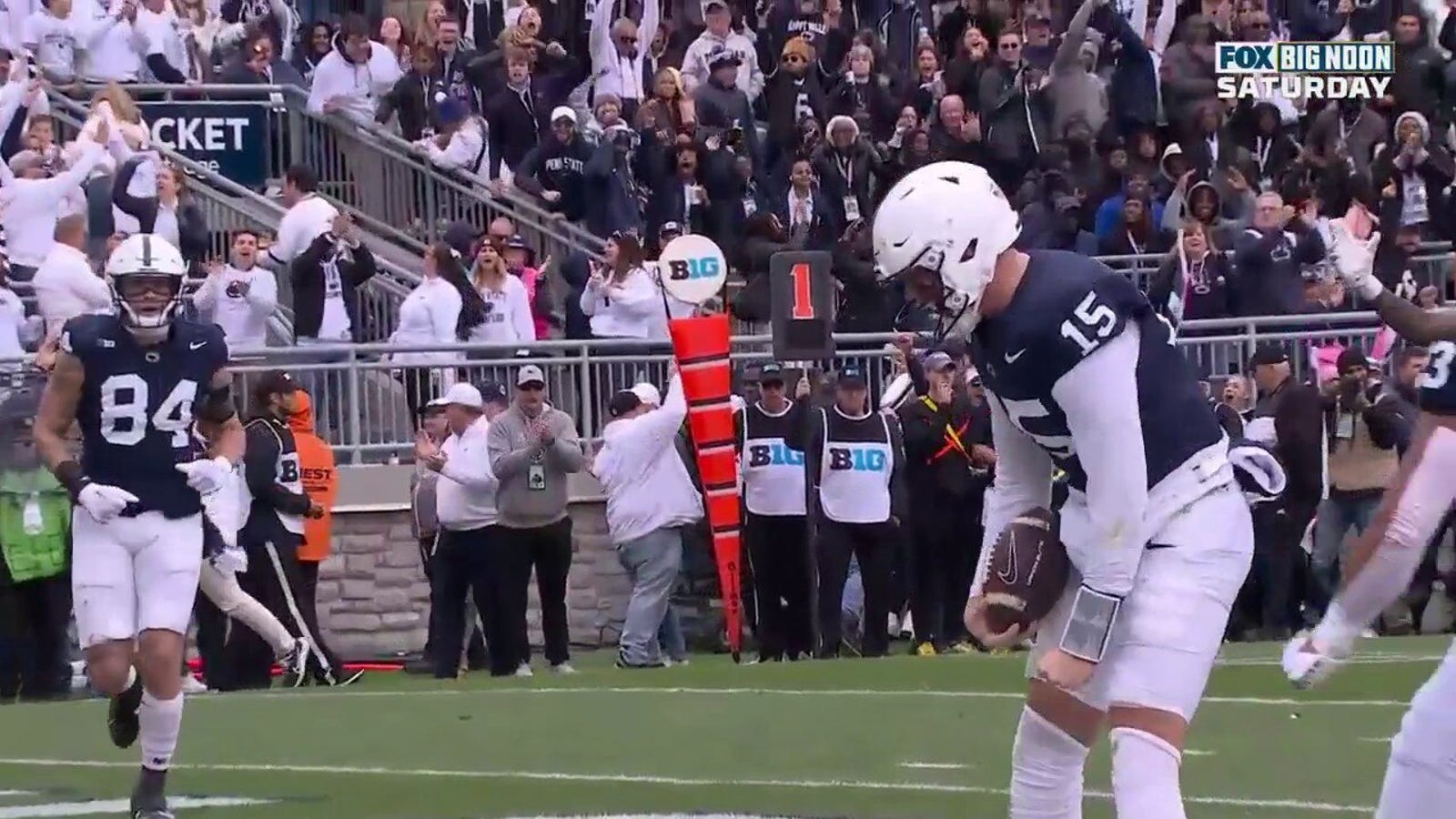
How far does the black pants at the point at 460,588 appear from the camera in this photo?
16438mm

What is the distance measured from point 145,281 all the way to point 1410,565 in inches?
182

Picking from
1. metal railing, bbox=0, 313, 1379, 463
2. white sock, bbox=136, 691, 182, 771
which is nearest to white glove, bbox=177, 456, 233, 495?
white sock, bbox=136, 691, 182, 771

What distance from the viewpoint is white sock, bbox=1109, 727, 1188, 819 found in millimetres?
6004

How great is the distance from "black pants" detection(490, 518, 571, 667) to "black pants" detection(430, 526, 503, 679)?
0.05 meters

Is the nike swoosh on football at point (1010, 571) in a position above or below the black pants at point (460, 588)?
above

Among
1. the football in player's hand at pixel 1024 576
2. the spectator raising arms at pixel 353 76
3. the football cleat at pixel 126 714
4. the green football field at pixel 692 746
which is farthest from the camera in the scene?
the spectator raising arms at pixel 353 76

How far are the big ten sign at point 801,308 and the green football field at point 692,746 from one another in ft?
7.19

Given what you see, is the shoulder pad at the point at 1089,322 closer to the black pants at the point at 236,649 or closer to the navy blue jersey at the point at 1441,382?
the navy blue jersey at the point at 1441,382

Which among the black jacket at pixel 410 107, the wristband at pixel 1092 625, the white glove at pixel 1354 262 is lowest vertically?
the wristband at pixel 1092 625

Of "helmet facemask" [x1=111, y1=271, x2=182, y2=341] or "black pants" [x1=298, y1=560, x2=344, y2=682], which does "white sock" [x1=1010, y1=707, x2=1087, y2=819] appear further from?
"black pants" [x1=298, y1=560, x2=344, y2=682]

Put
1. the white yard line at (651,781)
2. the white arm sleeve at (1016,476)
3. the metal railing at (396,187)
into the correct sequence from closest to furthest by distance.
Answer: the white arm sleeve at (1016,476) → the white yard line at (651,781) → the metal railing at (396,187)

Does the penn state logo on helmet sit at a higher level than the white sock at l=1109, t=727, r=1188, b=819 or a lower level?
higher

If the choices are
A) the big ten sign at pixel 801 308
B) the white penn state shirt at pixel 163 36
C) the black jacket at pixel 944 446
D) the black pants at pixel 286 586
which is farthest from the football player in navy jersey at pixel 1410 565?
the white penn state shirt at pixel 163 36

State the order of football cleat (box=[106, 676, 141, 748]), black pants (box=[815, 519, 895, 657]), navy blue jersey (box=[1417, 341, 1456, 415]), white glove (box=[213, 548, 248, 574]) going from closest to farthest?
navy blue jersey (box=[1417, 341, 1456, 415])
football cleat (box=[106, 676, 141, 748])
white glove (box=[213, 548, 248, 574])
black pants (box=[815, 519, 895, 657])
